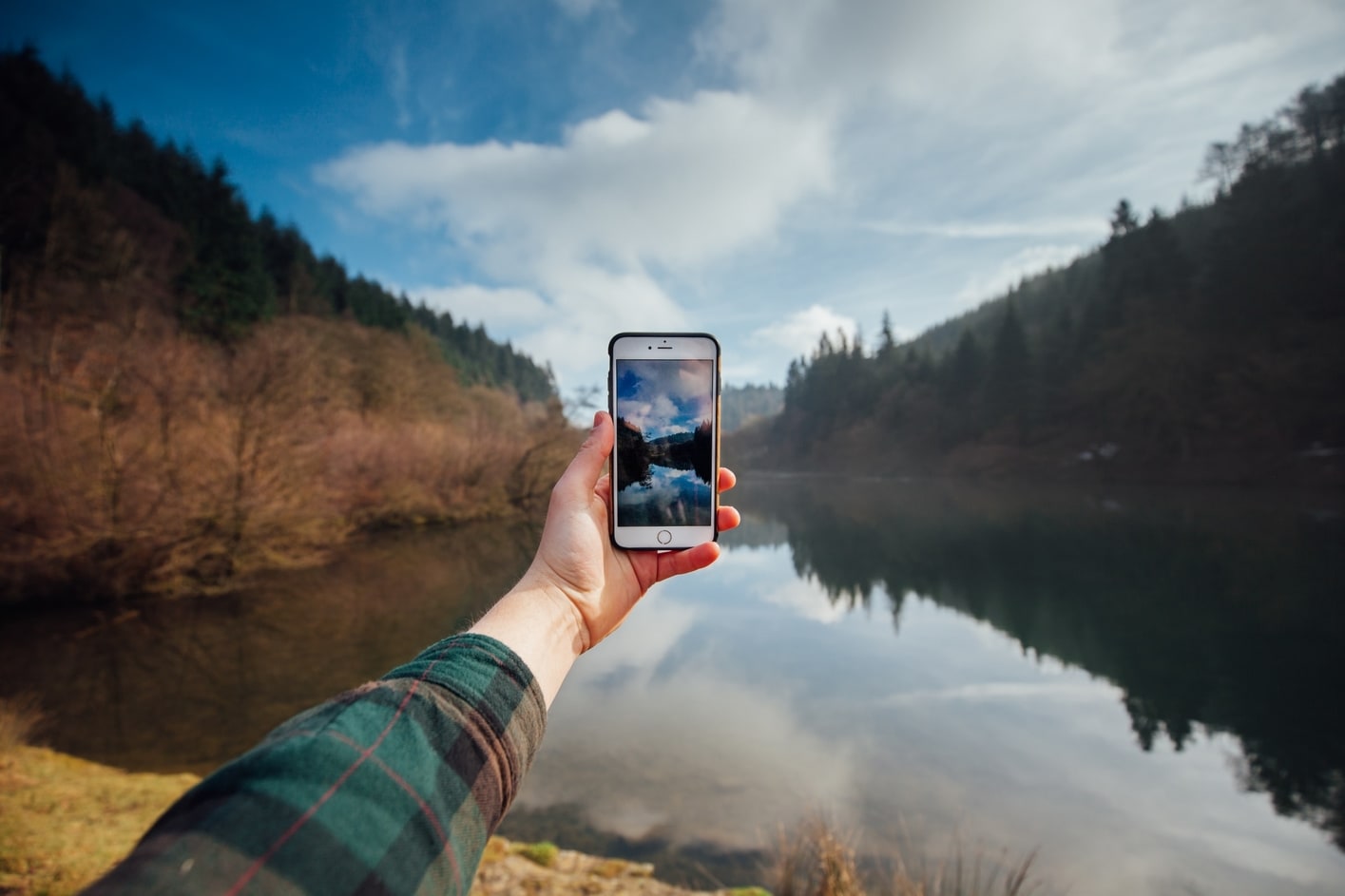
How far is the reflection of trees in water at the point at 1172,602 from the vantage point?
7.68m

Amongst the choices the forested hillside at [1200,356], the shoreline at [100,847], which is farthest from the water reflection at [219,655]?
the forested hillside at [1200,356]

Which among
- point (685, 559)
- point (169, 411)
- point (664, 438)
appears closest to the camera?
point (685, 559)

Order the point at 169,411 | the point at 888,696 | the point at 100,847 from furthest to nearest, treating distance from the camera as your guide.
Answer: the point at 169,411
the point at 888,696
the point at 100,847

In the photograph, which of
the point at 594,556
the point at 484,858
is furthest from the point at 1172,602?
the point at 594,556

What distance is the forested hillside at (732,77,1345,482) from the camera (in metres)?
23.8

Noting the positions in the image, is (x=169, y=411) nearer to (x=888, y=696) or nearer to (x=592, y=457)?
(x=592, y=457)

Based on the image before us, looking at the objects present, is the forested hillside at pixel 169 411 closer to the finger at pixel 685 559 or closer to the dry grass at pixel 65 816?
the dry grass at pixel 65 816

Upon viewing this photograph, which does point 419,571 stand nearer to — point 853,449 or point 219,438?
point 219,438

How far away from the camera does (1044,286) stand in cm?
6262

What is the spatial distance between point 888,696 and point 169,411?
551 inches

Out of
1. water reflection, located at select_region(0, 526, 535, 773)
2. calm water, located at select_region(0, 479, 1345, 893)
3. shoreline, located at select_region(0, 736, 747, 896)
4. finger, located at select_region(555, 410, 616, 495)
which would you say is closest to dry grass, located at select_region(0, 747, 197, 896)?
shoreline, located at select_region(0, 736, 747, 896)

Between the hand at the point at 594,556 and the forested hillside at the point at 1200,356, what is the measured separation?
3233 cm

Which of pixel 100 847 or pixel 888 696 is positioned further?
pixel 888 696

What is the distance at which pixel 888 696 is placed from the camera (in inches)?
358
